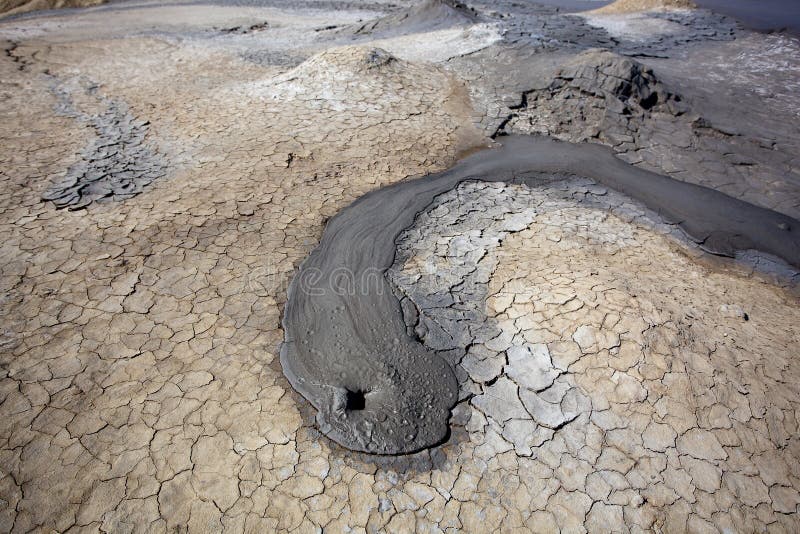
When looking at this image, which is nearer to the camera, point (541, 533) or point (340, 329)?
point (541, 533)

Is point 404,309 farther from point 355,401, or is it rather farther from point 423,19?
point 423,19

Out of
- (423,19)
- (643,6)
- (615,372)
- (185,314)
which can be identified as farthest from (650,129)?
(643,6)

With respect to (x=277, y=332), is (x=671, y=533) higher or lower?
lower

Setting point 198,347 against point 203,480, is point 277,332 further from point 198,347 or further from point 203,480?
point 203,480

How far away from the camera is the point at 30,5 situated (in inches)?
451

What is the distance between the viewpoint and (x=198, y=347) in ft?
8.79

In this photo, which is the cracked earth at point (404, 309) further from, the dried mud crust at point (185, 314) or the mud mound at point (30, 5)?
the mud mound at point (30, 5)

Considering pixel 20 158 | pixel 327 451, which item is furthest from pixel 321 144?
pixel 327 451

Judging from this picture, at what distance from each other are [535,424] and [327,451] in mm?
1118

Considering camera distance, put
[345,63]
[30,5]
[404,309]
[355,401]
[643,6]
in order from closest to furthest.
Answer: [355,401]
[404,309]
[345,63]
[30,5]
[643,6]

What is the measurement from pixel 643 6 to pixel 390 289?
12.9 metres

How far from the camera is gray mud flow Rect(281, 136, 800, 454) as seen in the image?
2.41 m

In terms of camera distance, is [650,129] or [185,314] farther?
[650,129]

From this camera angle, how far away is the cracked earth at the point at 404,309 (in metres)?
2.07
